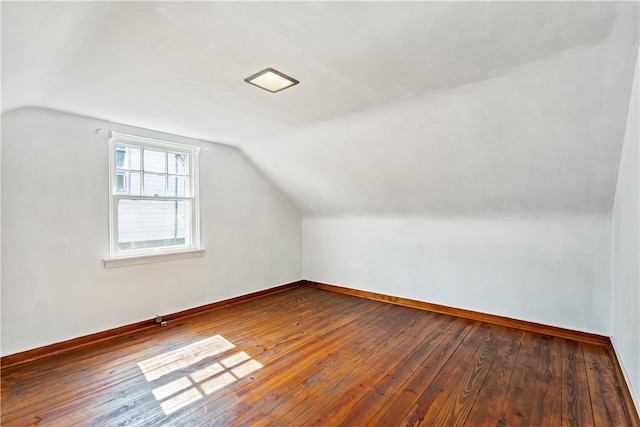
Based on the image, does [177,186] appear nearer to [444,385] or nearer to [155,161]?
[155,161]

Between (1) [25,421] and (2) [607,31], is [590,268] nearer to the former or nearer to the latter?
(2) [607,31]

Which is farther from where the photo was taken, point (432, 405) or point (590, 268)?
point (590, 268)

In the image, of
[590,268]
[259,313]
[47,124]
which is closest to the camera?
[47,124]

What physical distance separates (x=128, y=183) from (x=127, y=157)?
0.95 feet

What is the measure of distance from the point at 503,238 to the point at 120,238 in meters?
4.30

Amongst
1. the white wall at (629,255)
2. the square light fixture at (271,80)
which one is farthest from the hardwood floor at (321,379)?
the square light fixture at (271,80)

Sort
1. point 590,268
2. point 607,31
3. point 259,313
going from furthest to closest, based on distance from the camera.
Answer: point 259,313 < point 590,268 < point 607,31

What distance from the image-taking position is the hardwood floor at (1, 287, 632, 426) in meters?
1.95

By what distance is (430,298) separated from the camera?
4.09 m

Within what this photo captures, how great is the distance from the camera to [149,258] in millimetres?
3430

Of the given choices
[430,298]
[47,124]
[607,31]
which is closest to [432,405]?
[430,298]

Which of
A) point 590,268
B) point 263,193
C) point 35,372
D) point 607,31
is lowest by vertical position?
point 35,372

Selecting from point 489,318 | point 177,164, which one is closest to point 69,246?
point 177,164

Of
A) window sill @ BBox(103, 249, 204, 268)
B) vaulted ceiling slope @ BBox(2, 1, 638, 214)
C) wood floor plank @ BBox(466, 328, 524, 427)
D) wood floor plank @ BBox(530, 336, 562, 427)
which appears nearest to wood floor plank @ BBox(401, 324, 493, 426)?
wood floor plank @ BBox(466, 328, 524, 427)
